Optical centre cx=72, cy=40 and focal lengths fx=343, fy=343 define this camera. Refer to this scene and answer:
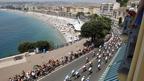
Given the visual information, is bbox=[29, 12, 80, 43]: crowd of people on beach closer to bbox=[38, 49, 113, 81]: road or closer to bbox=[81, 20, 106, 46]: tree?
bbox=[81, 20, 106, 46]: tree

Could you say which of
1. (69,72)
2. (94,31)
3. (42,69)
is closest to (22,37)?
(94,31)

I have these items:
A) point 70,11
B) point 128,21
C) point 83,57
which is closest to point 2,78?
point 83,57

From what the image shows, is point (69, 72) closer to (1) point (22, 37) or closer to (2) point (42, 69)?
(2) point (42, 69)

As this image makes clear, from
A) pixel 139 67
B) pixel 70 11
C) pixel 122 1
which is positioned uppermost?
pixel 139 67

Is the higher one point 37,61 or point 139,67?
point 139,67


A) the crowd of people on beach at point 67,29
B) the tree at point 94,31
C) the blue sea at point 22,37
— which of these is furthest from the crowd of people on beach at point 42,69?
the crowd of people on beach at point 67,29

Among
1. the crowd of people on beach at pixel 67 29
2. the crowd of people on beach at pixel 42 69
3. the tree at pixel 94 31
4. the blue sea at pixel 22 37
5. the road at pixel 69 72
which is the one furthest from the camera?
the crowd of people on beach at pixel 67 29

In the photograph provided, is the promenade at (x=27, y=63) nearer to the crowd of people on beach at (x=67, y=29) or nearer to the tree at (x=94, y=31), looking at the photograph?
the tree at (x=94, y=31)

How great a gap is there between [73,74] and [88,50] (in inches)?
548

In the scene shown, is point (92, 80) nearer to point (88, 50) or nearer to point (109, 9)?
point (88, 50)

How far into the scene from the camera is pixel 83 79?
23.1m

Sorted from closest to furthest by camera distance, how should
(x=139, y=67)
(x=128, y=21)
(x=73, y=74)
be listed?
1. (x=139, y=67)
2. (x=128, y=21)
3. (x=73, y=74)

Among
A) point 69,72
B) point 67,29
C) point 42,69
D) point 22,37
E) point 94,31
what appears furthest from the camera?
point 67,29

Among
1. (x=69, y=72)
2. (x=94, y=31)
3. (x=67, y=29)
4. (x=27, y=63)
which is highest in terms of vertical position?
(x=27, y=63)
